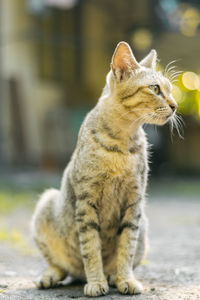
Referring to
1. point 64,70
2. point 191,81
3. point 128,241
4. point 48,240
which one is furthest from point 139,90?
point 64,70

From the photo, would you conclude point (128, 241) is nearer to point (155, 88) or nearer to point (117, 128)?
point (117, 128)

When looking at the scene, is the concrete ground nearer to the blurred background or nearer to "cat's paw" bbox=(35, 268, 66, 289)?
"cat's paw" bbox=(35, 268, 66, 289)

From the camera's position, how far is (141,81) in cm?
346

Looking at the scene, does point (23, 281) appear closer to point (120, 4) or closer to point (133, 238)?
point (133, 238)

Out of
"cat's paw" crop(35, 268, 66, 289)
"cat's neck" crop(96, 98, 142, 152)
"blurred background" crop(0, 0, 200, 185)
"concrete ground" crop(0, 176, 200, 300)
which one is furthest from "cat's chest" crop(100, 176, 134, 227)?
"blurred background" crop(0, 0, 200, 185)

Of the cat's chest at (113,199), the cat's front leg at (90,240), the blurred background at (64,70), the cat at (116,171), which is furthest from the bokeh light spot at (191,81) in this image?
the blurred background at (64,70)

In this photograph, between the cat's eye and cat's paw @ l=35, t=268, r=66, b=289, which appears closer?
the cat's eye

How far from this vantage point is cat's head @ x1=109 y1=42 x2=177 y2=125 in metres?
3.41

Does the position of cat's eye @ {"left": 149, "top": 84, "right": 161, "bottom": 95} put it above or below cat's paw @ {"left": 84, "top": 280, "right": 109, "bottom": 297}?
above

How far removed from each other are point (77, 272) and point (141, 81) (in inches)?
63.7

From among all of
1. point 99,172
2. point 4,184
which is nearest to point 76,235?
point 99,172

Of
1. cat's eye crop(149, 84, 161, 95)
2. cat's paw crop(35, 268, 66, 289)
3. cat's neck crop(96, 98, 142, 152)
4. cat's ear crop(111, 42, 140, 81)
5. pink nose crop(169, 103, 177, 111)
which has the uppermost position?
cat's ear crop(111, 42, 140, 81)

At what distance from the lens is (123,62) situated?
137 inches

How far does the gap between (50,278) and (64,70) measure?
36.3 feet
